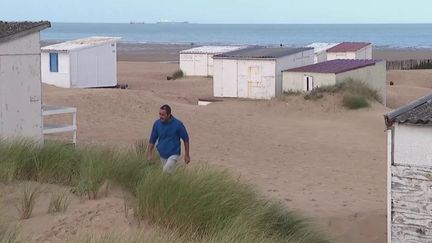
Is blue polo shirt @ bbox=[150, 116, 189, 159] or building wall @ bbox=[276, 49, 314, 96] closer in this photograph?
blue polo shirt @ bbox=[150, 116, 189, 159]

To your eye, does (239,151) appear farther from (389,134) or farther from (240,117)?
(389,134)

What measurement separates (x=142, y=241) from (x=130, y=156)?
3458 mm

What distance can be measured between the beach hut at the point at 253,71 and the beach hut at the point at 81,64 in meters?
4.34

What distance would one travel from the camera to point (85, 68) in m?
29.0

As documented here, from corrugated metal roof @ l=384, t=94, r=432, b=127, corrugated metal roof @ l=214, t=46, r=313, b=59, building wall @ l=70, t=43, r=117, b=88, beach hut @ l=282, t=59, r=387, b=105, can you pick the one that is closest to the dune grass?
corrugated metal roof @ l=384, t=94, r=432, b=127

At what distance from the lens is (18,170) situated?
8.84 meters

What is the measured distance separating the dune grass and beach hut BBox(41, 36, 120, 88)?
18.9m

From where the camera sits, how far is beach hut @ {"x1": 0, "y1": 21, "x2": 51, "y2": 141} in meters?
12.3

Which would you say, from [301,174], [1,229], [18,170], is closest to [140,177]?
[18,170]

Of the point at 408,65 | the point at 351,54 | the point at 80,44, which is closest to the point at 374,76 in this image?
the point at 80,44

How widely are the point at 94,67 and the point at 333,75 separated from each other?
9.13 meters

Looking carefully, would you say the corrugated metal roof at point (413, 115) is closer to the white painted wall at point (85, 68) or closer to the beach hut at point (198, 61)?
the white painted wall at point (85, 68)

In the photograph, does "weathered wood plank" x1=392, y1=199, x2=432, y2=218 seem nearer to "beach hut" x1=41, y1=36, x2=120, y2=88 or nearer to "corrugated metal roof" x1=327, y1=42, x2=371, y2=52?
"beach hut" x1=41, y1=36, x2=120, y2=88

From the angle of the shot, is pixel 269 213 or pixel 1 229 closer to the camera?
pixel 1 229
